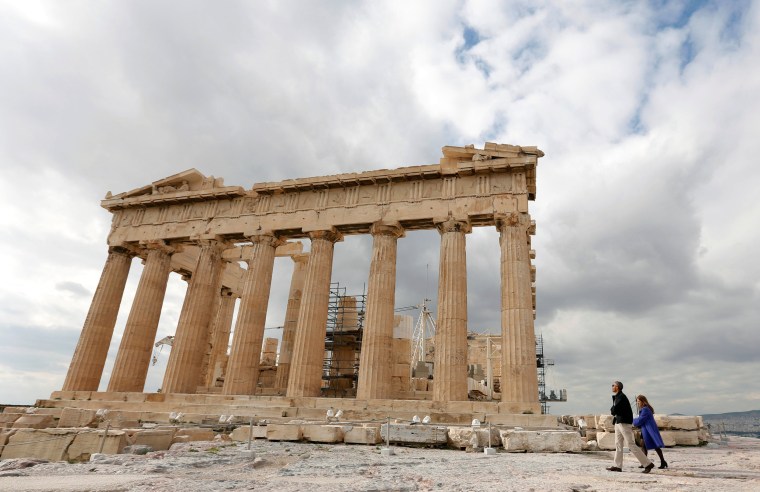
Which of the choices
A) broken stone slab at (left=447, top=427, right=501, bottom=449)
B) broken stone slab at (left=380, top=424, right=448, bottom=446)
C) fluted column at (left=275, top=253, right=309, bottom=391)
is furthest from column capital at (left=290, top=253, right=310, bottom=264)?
broken stone slab at (left=447, top=427, right=501, bottom=449)

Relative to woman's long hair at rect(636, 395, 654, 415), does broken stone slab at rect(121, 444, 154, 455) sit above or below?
below

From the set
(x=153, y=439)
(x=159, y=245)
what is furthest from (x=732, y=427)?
(x=159, y=245)

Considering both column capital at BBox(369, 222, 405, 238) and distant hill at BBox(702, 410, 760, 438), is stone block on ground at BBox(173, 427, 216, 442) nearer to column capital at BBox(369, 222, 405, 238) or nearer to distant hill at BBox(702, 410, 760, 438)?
column capital at BBox(369, 222, 405, 238)

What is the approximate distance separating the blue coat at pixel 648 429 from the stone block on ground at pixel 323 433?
6469mm

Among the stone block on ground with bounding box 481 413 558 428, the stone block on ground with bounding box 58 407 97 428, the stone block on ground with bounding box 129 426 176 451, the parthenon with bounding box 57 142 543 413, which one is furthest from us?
the parthenon with bounding box 57 142 543 413

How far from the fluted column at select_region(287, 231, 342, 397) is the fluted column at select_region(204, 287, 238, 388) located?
10257 millimetres

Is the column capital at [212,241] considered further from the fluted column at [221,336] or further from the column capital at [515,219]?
the column capital at [515,219]

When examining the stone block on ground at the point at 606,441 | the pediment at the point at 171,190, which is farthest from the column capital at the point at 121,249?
the stone block on ground at the point at 606,441

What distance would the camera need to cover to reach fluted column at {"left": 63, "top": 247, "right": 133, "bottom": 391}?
22875 millimetres

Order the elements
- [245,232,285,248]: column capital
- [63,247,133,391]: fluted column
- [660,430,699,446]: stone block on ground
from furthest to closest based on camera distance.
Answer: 1. [63,247,133,391]: fluted column
2. [245,232,285,248]: column capital
3. [660,430,699,446]: stone block on ground

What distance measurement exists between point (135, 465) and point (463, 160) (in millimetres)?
17238

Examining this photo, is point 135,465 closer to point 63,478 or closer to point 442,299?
point 63,478

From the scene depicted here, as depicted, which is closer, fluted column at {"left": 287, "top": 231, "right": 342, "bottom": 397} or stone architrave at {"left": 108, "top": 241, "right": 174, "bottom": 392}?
fluted column at {"left": 287, "top": 231, "right": 342, "bottom": 397}

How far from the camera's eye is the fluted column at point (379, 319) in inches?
715
